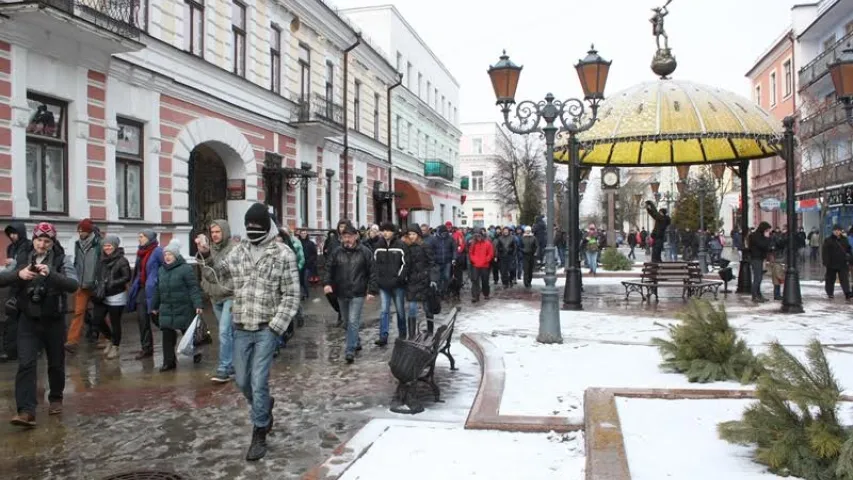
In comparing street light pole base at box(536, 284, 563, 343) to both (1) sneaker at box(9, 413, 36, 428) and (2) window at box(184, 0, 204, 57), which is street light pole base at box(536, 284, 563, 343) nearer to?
(1) sneaker at box(9, 413, 36, 428)

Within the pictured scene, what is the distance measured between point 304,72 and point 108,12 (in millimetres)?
10656

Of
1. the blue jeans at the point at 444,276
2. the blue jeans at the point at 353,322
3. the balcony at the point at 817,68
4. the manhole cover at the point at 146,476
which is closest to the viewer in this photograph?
the manhole cover at the point at 146,476

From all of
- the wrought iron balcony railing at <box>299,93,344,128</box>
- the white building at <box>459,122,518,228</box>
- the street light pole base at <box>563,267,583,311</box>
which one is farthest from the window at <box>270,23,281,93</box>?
the white building at <box>459,122,518,228</box>

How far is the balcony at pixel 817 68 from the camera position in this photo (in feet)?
96.7

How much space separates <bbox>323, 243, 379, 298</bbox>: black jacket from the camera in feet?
29.5

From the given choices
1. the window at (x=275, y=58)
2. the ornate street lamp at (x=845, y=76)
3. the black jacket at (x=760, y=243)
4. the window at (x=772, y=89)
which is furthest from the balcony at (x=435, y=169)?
the ornate street lamp at (x=845, y=76)

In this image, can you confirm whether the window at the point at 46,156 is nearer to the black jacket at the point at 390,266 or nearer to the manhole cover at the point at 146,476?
the black jacket at the point at 390,266

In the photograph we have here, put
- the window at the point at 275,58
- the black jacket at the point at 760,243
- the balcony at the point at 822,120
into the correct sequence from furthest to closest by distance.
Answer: the balcony at the point at 822,120 < the window at the point at 275,58 < the black jacket at the point at 760,243

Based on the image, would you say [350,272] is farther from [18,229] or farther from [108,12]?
[108,12]

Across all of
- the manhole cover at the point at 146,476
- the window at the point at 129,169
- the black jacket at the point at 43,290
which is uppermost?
the window at the point at 129,169

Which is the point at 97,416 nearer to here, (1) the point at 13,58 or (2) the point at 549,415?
(2) the point at 549,415

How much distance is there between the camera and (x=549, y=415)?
5699 mm

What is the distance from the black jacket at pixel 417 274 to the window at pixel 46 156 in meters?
6.83

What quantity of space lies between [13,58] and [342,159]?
15.5m
